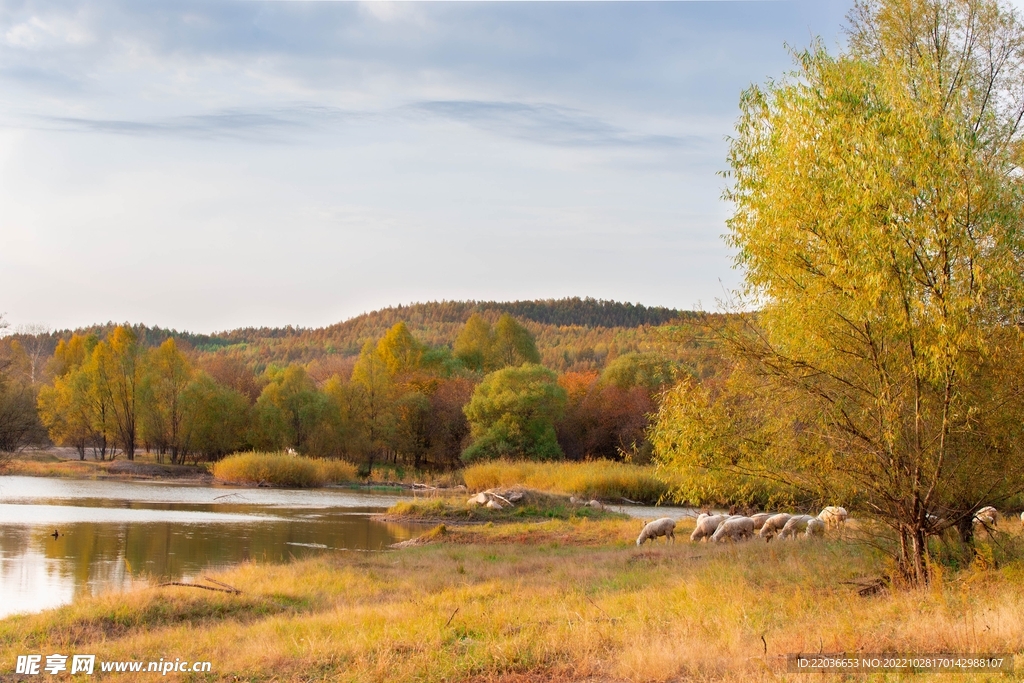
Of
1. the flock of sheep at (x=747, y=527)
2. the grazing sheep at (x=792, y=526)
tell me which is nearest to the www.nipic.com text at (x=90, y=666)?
the flock of sheep at (x=747, y=527)

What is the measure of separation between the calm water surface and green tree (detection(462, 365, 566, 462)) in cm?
1445

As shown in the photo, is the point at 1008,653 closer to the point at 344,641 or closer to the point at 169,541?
the point at 344,641

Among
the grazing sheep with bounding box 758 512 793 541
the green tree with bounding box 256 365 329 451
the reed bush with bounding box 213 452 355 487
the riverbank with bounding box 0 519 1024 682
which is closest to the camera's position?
the riverbank with bounding box 0 519 1024 682

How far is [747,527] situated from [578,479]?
64.1 ft

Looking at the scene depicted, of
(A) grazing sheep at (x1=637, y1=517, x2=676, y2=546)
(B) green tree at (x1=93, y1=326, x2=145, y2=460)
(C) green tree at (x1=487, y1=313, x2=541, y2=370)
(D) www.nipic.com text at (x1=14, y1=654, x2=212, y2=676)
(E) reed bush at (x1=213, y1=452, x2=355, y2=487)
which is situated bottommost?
(E) reed bush at (x1=213, y1=452, x2=355, y2=487)

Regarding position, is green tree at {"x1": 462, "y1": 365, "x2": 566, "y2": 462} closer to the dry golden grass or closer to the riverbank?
the dry golden grass

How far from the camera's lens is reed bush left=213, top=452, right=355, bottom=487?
179 ft

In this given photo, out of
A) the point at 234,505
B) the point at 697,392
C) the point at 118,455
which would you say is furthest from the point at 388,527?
the point at 118,455

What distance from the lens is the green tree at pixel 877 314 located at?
12188mm

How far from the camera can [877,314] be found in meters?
12.6

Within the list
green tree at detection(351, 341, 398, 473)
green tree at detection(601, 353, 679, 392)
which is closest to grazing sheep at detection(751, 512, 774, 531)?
green tree at detection(351, 341, 398, 473)

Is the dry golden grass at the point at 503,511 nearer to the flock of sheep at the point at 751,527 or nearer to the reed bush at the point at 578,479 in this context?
the reed bush at the point at 578,479

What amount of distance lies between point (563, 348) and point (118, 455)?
88.0m

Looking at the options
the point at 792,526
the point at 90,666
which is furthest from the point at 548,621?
the point at 792,526
